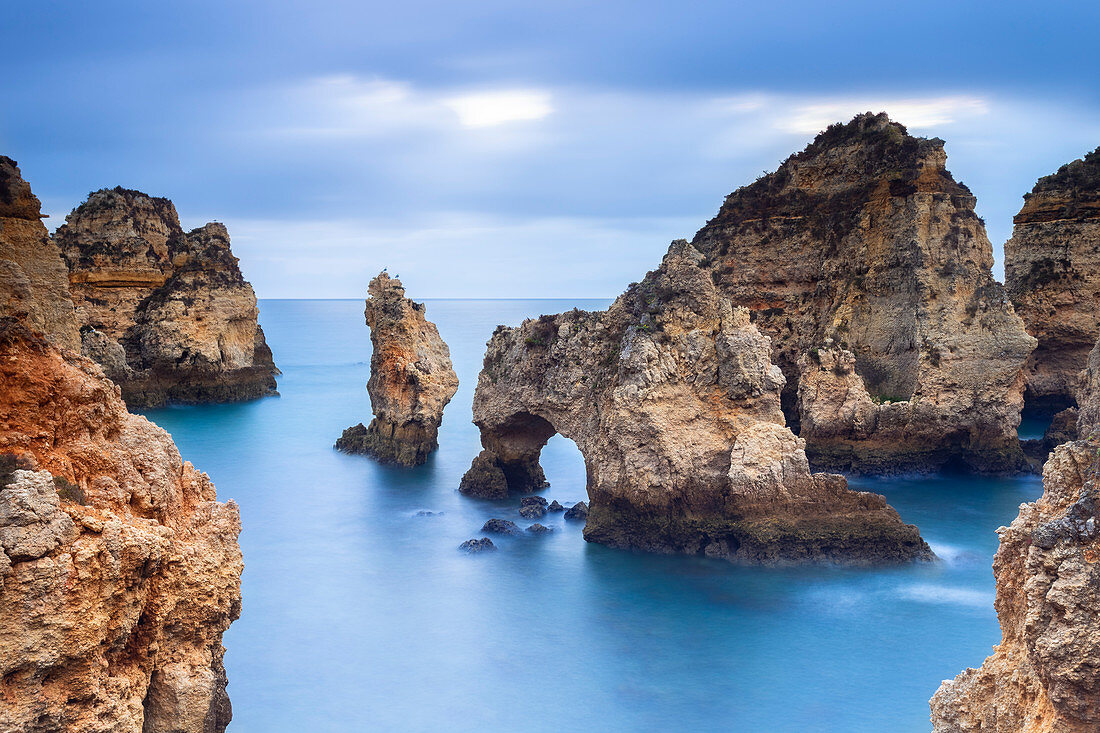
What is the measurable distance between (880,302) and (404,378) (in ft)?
54.0

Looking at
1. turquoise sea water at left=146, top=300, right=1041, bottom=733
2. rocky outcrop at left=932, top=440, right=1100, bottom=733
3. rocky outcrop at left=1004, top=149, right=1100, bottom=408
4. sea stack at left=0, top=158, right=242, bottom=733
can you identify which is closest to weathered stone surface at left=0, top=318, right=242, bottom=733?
sea stack at left=0, top=158, right=242, bottom=733

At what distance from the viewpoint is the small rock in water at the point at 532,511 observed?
2689cm

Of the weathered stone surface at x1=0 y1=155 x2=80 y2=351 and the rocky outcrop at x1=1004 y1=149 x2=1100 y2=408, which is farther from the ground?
the rocky outcrop at x1=1004 y1=149 x2=1100 y2=408

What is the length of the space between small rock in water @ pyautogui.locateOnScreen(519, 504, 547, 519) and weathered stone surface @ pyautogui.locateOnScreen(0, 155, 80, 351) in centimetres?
1736

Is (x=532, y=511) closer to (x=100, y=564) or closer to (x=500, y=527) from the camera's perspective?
(x=500, y=527)

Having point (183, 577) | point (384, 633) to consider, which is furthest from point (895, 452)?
point (183, 577)

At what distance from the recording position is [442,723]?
15594 millimetres

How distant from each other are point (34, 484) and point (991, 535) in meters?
24.2

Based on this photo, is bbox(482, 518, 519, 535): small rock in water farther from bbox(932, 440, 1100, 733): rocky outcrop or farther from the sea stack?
bbox(932, 440, 1100, 733): rocky outcrop

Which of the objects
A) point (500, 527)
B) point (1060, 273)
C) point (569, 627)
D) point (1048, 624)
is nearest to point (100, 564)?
point (1048, 624)

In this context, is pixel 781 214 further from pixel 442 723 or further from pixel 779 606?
pixel 442 723

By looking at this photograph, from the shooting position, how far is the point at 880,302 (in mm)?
33031

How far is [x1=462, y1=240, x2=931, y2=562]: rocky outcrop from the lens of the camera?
71.2 ft

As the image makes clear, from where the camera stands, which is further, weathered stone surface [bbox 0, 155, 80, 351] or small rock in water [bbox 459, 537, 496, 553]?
small rock in water [bbox 459, 537, 496, 553]
